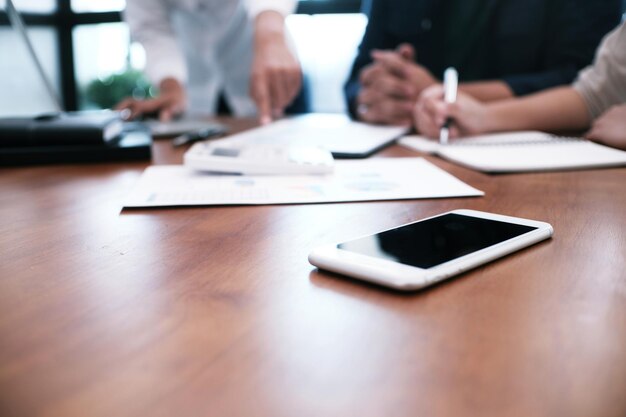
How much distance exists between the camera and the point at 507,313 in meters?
0.27

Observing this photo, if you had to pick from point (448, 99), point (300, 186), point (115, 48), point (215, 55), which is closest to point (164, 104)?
point (215, 55)

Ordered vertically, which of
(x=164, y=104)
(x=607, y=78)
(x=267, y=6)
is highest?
(x=267, y=6)

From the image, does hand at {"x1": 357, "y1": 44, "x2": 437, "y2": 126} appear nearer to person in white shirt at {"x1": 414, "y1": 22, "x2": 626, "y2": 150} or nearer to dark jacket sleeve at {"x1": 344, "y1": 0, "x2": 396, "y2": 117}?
person in white shirt at {"x1": 414, "y1": 22, "x2": 626, "y2": 150}

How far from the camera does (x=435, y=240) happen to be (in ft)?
1.15

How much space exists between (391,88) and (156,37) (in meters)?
0.78

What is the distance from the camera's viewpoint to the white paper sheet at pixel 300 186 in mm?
514

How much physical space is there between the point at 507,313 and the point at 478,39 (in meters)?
1.26

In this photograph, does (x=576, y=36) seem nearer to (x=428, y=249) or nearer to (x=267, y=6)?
(x=267, y=6)

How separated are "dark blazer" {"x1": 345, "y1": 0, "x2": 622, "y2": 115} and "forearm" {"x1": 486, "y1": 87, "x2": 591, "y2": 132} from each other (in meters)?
0.17

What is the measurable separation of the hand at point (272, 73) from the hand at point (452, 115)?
0.33 meters

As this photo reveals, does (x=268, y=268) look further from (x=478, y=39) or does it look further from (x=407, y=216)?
(x=478, y=39)

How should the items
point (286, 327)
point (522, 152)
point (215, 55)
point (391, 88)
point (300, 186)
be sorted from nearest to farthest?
1. point (286, 327)
2. point (300, 186)
3. point (522, 152)
4. point (391, 88)
5. point (215, 55)

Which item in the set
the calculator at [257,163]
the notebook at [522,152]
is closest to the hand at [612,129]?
the notebook at [522,152]

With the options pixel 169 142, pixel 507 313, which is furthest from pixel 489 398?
pixel 169 142
